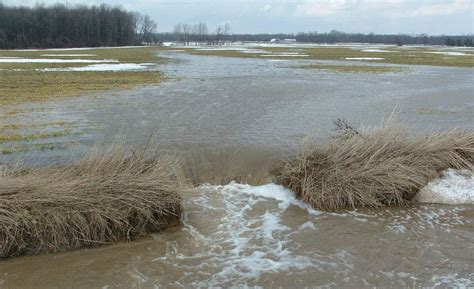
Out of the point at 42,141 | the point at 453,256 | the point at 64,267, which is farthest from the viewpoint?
the point at 42,141

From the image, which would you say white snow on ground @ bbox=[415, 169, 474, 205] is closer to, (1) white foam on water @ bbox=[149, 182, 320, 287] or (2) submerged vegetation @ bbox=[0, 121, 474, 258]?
(2) submerged vegetation @ bbox=[0, 121, 474, 258]

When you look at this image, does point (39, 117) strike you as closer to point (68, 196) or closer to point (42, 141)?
point (42, 141)

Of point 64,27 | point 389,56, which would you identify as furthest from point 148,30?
point 389,56

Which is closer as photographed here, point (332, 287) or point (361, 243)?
point (332, 287)

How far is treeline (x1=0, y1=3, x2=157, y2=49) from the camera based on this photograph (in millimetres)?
117600

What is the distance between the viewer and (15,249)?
7133 mm

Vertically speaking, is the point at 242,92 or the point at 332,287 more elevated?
the point at 242,92

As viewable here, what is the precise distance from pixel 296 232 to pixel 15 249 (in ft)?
16.6

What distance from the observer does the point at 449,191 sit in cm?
1003

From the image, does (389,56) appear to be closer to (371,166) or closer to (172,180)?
(371,166)

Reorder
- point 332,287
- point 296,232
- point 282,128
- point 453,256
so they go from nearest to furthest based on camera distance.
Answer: point 332,287 < point 453,256 < point 296,232 < point 282,128

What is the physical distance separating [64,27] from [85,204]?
454ft

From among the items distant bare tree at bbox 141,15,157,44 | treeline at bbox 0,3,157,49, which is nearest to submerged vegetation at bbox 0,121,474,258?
treeline at bbox 0,3,157,49

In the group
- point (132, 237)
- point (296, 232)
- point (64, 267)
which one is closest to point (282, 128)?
point (296, 232)
